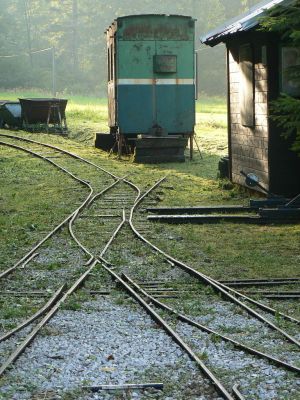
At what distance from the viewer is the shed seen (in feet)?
45.5

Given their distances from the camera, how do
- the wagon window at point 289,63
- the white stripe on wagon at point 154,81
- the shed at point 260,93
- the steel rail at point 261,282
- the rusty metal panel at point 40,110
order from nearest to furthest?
the steel rail at point 261,282, the wagon window at point 289,63, the shed at point 260,93, the white stripe on wagon at point 154,81, the rusty metal panel at point 40,110

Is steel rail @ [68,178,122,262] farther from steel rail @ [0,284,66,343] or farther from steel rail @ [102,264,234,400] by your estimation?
steel rail @ [0,284,66,343]

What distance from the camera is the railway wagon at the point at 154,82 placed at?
22766mm

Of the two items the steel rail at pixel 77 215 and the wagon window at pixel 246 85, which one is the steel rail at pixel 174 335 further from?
the wagon window at pixel 246 85

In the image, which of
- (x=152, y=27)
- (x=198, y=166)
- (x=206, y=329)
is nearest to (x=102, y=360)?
(x=206, y=329)

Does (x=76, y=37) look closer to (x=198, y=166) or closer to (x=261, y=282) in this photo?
(x=198, y=166)

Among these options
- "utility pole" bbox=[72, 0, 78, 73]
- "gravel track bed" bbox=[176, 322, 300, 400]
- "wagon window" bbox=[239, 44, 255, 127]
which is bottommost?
"gravel track bed" bbox=[176, 322, 300, 400]

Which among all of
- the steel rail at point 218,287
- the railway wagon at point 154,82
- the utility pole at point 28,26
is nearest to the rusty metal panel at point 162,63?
the railway wagon at point 154,82

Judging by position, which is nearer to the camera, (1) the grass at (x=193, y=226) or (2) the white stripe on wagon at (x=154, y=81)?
(1) the grass at (x=193, y=226)

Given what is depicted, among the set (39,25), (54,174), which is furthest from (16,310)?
(39,25)

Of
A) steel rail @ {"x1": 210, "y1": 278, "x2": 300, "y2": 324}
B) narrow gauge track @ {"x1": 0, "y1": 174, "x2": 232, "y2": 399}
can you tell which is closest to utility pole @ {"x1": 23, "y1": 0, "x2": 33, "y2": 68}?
narrow gauge track @ {"x1": 0, "y1": 174, "x2": 232, "y2": 399}

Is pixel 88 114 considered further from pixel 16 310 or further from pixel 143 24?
pixel 16 310

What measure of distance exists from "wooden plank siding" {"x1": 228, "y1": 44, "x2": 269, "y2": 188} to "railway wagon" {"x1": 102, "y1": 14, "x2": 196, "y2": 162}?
622 centimetres

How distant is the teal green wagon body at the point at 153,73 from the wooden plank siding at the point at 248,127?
249 inches
